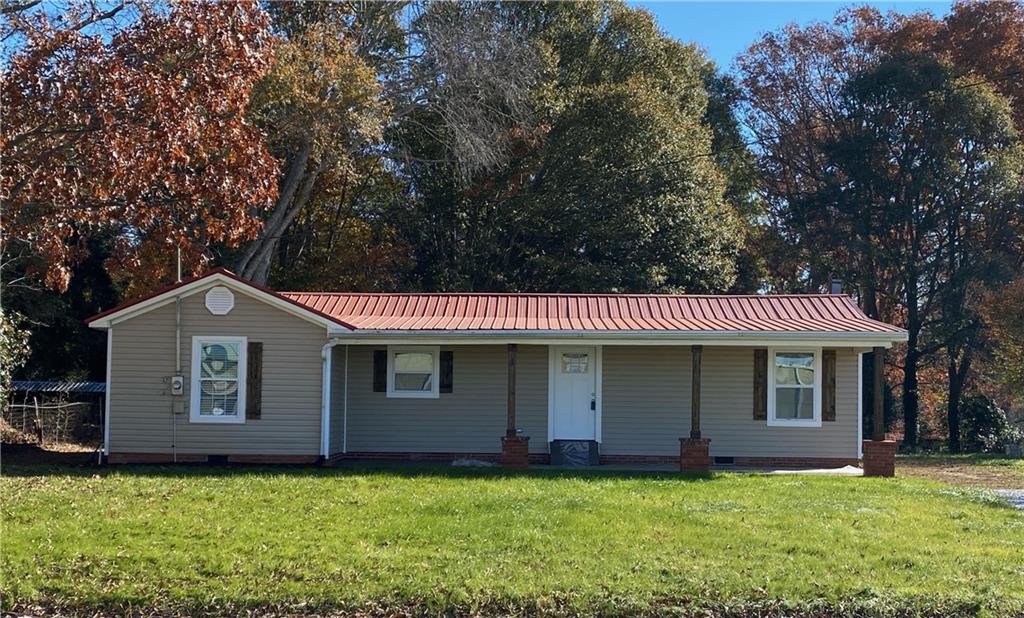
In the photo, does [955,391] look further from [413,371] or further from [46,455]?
[46,455]

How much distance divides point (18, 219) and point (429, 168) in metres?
16.3

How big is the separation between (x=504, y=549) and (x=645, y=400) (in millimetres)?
8545

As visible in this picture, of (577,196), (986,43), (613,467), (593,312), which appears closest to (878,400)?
(613,467)

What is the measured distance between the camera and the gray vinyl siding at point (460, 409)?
16.6 meters

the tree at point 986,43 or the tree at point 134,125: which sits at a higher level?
the tree at point 986,43

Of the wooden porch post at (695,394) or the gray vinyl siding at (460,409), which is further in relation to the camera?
the gray vinyl siding at (460,409)

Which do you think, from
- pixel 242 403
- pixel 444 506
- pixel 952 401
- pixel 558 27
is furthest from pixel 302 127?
pixel 952 401

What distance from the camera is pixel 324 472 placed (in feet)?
45.8

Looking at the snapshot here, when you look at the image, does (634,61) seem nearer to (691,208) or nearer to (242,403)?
(691,208)

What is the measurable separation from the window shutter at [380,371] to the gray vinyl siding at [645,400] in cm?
375

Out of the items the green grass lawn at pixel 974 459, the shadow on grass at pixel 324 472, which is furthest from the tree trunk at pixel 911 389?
the shadow on grass at pixel 324 472

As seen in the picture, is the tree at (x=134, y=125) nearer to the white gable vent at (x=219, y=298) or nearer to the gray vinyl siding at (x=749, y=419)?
the white gable vent at (x=219, y=298)

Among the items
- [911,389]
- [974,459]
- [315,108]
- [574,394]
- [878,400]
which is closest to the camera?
[878,400]

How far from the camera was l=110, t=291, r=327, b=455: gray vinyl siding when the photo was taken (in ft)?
49.7
